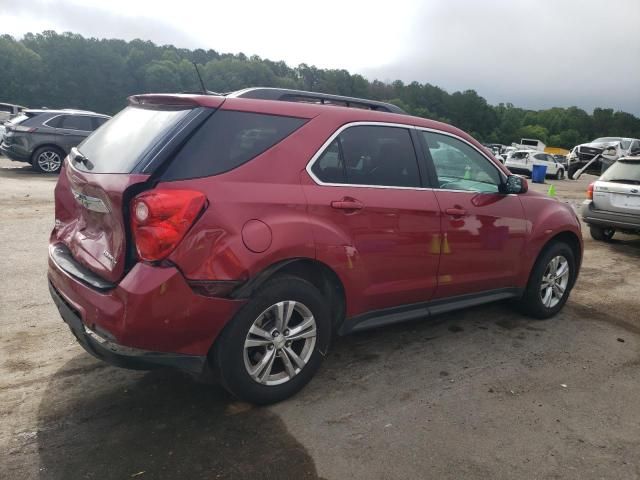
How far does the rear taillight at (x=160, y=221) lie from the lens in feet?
8.29

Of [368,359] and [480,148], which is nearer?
[368,359]

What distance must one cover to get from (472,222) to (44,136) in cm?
1290

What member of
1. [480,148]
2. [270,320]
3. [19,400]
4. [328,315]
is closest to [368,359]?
[328,315]

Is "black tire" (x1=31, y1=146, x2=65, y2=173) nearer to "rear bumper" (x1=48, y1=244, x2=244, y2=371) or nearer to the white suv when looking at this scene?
"rear bumper" (x1=48, y1=244, x2=244, y2=371)

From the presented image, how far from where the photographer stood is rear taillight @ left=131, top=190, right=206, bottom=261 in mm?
2525

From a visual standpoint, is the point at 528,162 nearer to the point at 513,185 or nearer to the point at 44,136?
the point at 44,136

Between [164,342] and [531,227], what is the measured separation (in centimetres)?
321

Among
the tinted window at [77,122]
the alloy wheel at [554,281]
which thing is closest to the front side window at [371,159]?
the alloy wheel at [554,281]

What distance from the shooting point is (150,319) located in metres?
2.54

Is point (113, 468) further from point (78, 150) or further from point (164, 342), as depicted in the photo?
point (78, 150)

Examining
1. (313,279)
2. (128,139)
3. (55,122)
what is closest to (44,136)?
(55,122)

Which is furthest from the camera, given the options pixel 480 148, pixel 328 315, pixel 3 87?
pixel 3 87

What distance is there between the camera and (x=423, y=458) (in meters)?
2.64

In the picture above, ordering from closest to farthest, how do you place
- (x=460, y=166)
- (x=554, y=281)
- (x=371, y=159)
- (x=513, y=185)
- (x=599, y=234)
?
(x=371, y=159) < (x=460, y=166) < (x=513, y=185) < (x=554, y=281) < (x=599, y=234)
